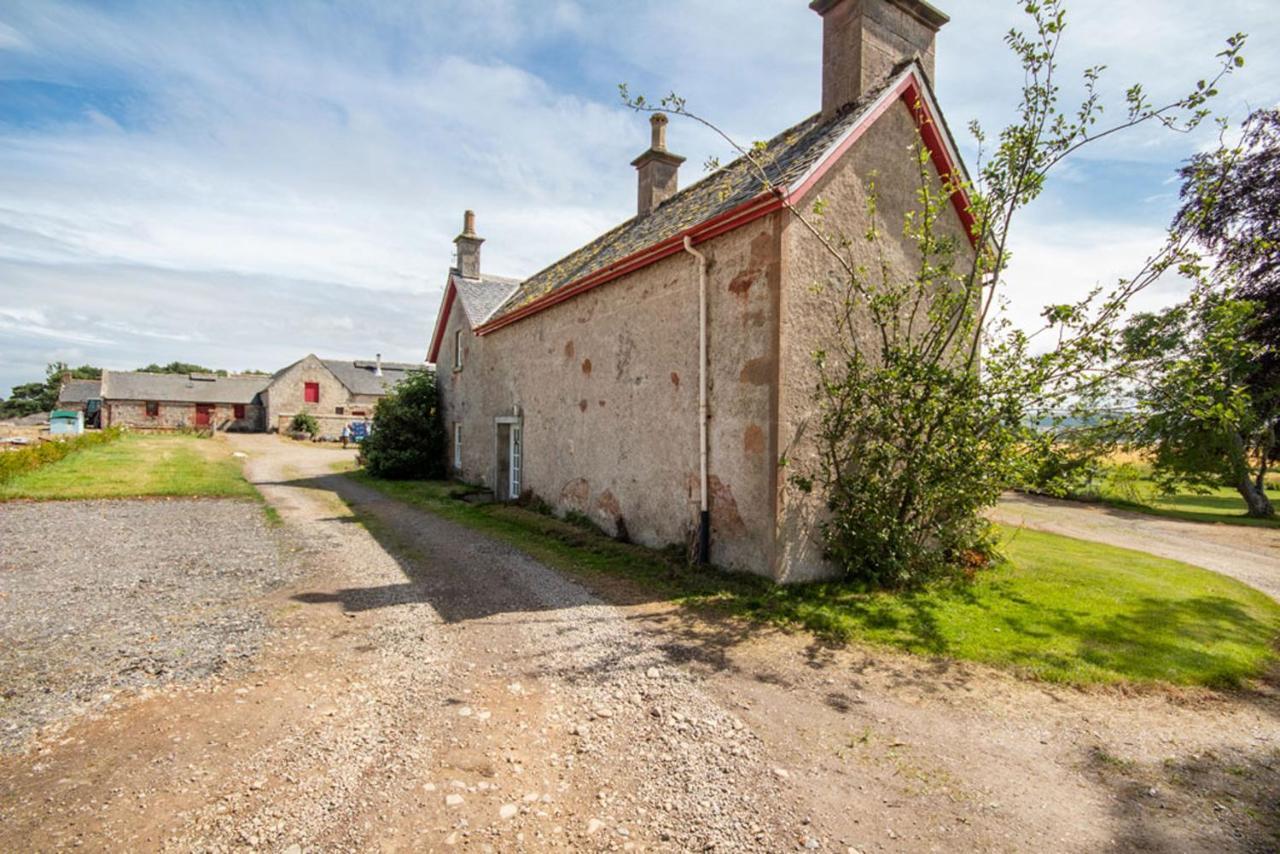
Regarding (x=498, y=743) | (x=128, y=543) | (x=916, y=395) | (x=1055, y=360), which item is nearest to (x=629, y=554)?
(x=916, y=395)

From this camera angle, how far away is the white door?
14898 mm

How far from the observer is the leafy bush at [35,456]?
1567 centimetres

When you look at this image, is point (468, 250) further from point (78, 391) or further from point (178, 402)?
point (78, 391)

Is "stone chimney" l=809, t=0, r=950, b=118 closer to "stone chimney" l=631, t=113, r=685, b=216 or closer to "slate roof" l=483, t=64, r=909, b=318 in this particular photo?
"slate roof" l=483, t=64, r=909, b=318

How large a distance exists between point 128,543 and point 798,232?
11.7 metres

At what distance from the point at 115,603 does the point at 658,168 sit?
12.7 m

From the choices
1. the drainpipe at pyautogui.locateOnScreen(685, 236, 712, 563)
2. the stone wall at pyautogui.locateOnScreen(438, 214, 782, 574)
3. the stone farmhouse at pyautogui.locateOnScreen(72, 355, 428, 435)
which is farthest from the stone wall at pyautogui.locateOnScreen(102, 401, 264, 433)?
the drainpipe at pyautogui.locateOnScreen(685, 236, 712, 563)

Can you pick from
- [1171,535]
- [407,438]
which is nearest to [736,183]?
[1171,535]

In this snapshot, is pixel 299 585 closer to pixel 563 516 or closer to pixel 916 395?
pixel 563 516

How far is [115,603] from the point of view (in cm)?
690

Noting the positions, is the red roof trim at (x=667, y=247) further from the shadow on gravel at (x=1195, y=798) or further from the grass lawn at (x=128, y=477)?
the grass lawn at (x=128, y=477)

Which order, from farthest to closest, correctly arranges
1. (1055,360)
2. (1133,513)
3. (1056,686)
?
(1133,513), (1055,360), (1056,686)

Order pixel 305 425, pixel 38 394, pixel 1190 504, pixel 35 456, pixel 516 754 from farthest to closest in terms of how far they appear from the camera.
A: 1. pixel 38 394
2. pixel 305 425
3. pixel 1190 504
4. pixel 35 456
5. pixel 516 754

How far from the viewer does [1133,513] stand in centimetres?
1892
